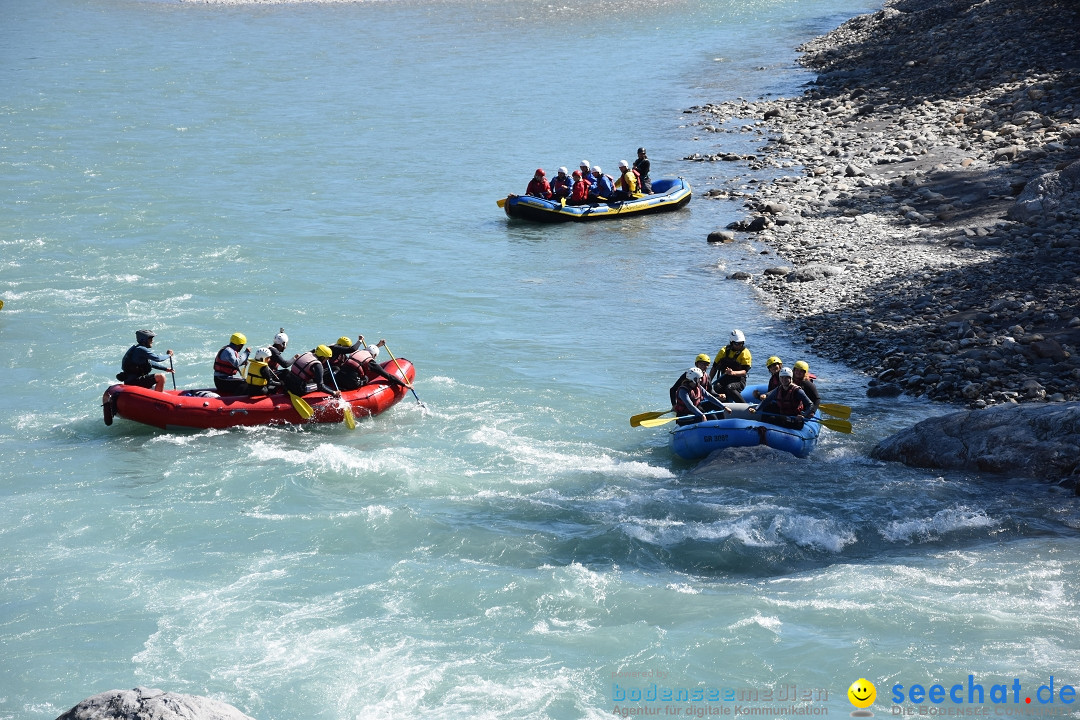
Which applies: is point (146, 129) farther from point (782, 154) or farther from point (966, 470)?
point (966, 470)

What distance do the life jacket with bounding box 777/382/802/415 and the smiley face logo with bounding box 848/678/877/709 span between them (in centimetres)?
474

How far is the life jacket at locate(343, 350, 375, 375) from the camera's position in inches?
600

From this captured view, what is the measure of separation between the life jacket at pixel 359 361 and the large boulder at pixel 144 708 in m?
9.23

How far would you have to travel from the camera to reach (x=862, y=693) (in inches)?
346

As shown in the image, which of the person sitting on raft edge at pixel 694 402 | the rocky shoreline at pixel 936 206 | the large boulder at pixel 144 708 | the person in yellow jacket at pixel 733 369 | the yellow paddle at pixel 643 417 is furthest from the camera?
the rocky shoreline at pixel 936 206

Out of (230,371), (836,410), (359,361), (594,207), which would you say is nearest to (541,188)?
(594,207)

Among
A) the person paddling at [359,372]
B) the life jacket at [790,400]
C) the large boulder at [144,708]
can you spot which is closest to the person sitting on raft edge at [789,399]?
the life jacket at [790,400]

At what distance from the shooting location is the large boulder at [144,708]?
5.95 metres

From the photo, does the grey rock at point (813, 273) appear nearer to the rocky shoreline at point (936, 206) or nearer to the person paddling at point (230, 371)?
the rocky shoreline at point (936, 206)

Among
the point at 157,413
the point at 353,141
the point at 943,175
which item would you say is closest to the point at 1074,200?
the point at 943,175

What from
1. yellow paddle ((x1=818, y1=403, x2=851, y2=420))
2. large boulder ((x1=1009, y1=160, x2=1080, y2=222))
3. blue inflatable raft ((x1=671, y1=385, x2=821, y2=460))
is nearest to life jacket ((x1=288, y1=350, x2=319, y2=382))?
blue inflatable raft ((x1=671, y1=385, x2=821, y2=460))

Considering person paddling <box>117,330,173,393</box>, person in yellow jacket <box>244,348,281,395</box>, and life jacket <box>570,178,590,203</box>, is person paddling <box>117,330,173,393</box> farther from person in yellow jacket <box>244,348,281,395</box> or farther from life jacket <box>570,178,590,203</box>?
life jacket <box>570,178,590,203</box>

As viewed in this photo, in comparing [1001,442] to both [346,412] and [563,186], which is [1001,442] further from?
[563,186]

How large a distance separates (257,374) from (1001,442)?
9.37 meters
